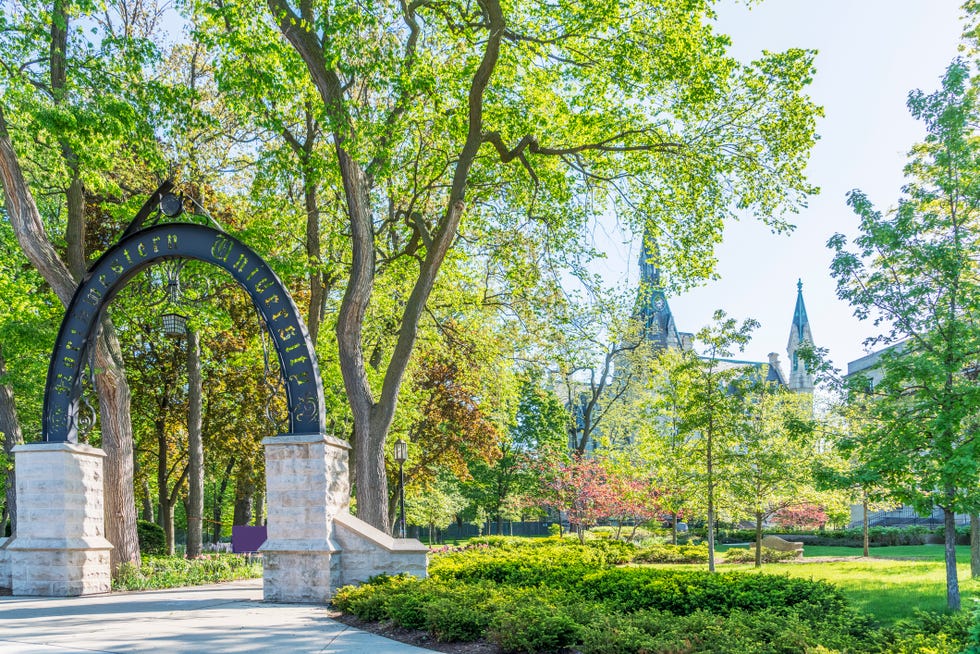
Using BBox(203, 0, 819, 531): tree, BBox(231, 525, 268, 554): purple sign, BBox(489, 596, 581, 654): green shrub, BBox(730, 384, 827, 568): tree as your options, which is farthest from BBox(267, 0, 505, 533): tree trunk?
BBox(231, 525, 268, 554): purple sign

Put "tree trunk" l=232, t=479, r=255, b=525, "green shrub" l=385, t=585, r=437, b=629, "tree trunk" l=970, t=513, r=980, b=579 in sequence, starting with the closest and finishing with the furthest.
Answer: "green shrub" l=385, t=585, r=437, b=629
"tree trunk" l=970, t=513, r=980, b=579
"tree trunk" l=232, t=479, r=255, b=525

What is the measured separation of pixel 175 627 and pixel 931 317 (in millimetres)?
10341

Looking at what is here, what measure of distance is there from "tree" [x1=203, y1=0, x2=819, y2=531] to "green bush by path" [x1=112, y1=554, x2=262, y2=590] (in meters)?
4.19

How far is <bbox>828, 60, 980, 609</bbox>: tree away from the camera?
996cm

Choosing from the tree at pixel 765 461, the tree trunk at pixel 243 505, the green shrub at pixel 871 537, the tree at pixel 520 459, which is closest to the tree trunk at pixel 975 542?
the tree at pixel 765 461

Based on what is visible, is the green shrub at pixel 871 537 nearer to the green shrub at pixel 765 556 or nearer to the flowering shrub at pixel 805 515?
the flowering shrub at pixel 805 515

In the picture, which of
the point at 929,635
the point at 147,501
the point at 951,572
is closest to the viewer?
the point at 929,635

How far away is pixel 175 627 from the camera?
8.82 meters

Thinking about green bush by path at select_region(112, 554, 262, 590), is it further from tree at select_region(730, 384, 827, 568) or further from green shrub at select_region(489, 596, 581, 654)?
tree at select_region(730, 384, 827, 568)

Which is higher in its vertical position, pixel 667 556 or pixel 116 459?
pixel 116 459

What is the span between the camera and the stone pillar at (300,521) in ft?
35.0

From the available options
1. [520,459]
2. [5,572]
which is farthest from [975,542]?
[520,459]

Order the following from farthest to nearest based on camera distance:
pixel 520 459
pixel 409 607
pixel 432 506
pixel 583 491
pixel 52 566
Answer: pixel 520 459 → pixel 432 506 → pixel 583 491 → pixel 52 566 → pixel 409 607

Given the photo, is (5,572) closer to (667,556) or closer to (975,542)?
(975,542)
